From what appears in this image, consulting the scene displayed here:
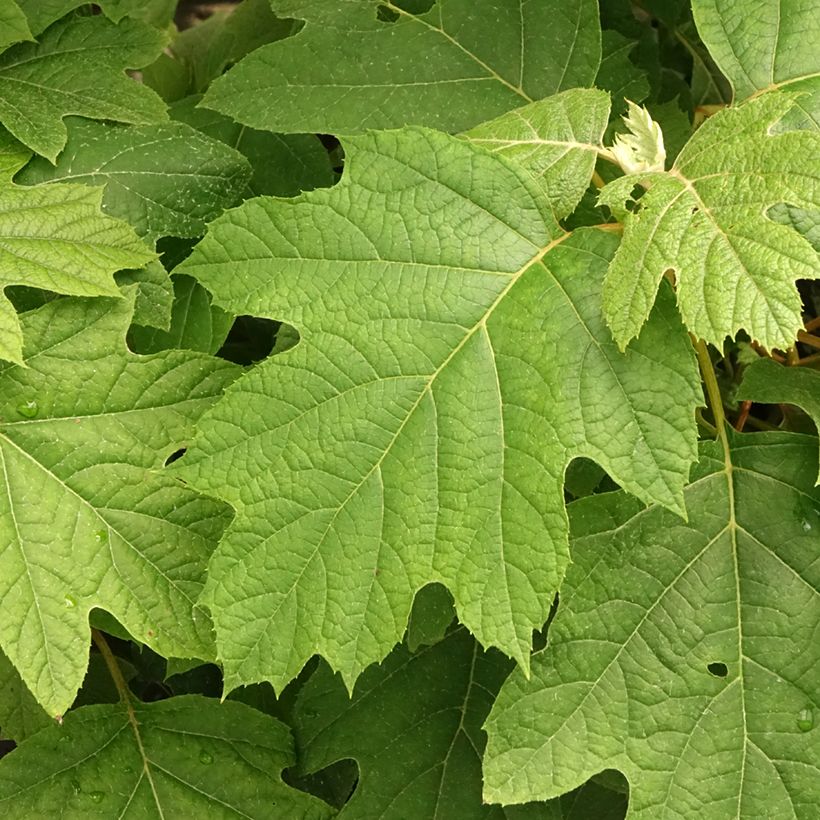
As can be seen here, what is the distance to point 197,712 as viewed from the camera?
1.96 m

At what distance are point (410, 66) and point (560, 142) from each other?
47 centimetres

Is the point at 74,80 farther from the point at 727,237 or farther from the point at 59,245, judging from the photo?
the point at 727,237

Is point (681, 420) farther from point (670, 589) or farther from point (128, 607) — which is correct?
point (128, 607)

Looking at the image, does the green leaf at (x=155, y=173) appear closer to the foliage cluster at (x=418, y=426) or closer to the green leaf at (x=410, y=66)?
the foliage cluster at (x=418, y=426)

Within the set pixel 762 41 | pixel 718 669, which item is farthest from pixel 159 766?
pixel 762 41

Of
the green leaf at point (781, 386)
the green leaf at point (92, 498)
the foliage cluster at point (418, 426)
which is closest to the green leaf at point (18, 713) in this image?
the foliage cluster at point (418, 426)

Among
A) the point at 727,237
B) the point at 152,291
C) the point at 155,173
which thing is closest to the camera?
the point at 727,237

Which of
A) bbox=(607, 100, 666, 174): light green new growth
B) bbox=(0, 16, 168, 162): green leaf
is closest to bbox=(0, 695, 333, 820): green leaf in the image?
bbox=(0, 16, 168, 162): green leaf

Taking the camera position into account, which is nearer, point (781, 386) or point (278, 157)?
point (781, 386)

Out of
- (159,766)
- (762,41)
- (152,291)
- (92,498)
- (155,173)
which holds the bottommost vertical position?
(159,766)

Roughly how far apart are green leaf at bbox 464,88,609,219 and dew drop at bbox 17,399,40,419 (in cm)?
84

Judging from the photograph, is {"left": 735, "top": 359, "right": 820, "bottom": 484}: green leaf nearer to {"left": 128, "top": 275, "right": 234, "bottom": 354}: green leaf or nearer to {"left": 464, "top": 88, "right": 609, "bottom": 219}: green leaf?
{"left": 464, "top": 88, "right": 609, "bottom": 219}: green leaf

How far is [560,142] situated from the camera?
62.2 inches

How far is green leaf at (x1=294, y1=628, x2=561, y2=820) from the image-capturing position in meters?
1.90
